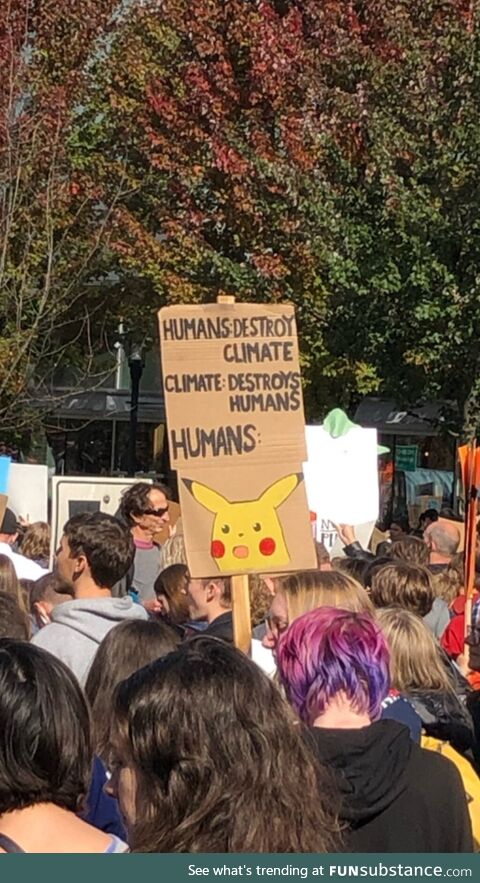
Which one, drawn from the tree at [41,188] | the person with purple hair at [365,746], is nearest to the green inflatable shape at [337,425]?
the person with purple hair at [365,746]

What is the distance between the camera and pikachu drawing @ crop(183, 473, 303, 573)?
4965mm

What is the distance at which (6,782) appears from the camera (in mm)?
2543

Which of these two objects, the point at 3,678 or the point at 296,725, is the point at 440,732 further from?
the point at 3,678

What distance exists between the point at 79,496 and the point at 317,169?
1174 centimetres

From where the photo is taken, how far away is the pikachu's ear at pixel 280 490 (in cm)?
507

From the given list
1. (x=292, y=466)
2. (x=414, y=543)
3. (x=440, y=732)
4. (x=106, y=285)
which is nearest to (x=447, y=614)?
(x=414, y=543)

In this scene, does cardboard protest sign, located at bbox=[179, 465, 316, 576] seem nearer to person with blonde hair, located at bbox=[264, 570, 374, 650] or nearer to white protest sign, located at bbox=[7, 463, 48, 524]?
person with blonde hair, located at bbox=[264, 570, 374, 650]

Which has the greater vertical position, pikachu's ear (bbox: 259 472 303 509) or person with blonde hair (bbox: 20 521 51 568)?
pikachu's ear (bbox: 259 472 303 509)

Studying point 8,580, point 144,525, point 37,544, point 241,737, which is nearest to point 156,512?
point 144,525

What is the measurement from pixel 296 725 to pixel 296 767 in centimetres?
11

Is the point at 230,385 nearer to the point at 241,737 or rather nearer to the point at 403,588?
the point at 403,588

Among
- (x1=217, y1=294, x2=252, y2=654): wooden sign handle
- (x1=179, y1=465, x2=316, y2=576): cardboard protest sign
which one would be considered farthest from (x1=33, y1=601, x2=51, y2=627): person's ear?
(x1=217, y1=294, x2=252, y2=654): wooden sign handle

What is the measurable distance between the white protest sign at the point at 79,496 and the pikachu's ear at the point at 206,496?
4725mm

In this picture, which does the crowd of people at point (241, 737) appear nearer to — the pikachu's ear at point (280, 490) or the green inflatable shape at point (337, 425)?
the pikachu's ear at point (280, 490)
